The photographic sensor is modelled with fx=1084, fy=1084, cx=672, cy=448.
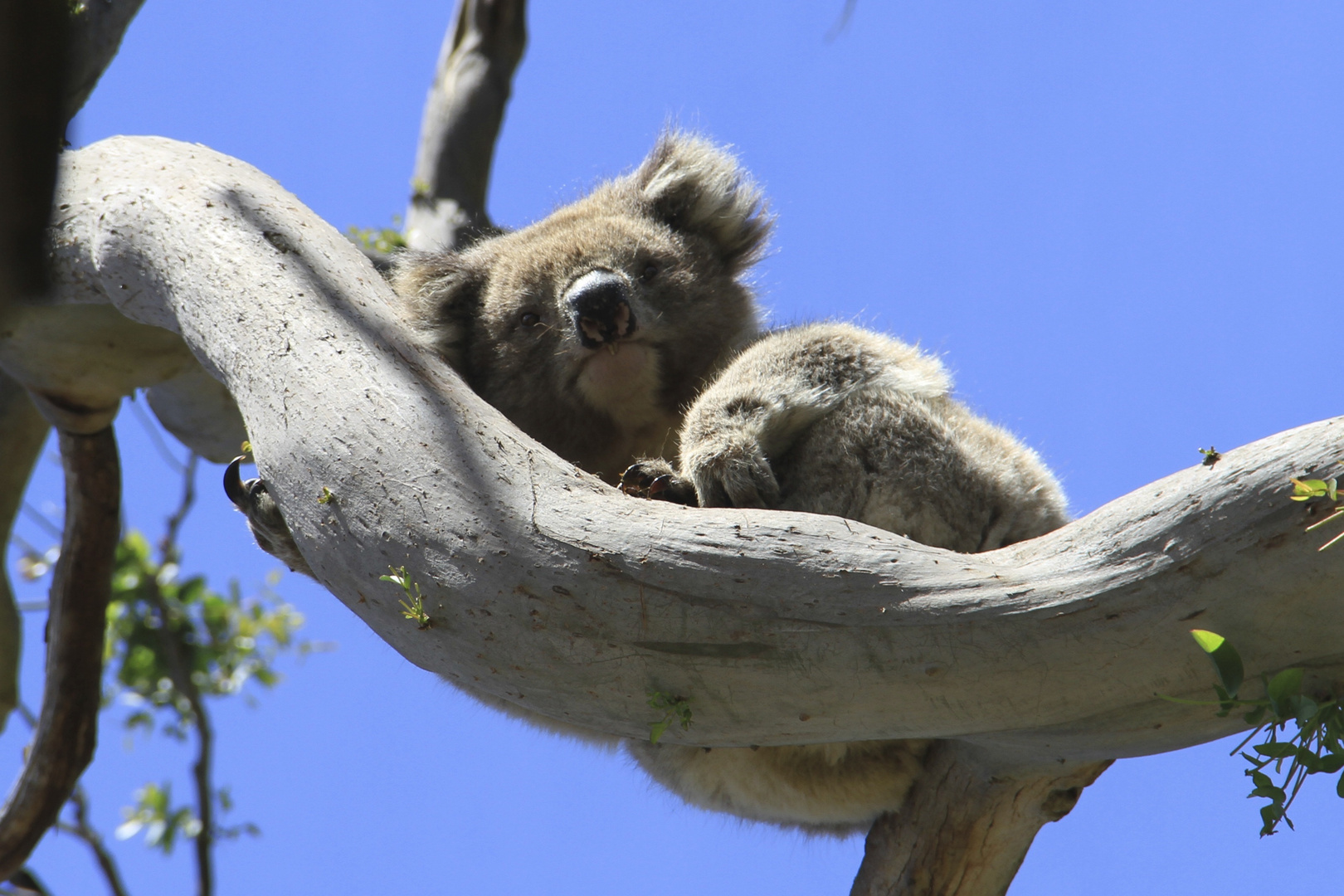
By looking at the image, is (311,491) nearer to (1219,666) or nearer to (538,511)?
(538,511)

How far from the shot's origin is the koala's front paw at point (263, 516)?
2.70m

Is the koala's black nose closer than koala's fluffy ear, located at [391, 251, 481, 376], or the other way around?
the koala's black nose

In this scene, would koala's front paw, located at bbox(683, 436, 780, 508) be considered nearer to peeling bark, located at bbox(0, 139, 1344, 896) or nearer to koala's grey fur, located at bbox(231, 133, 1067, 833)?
koala's grey fur, located at bbox(231, 133, 1067, 833)

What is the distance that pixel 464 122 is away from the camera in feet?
15.8

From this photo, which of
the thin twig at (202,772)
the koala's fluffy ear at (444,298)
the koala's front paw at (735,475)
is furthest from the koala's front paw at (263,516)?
the thin twig at (202,772)

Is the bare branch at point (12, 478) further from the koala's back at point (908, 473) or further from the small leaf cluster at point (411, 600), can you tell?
the koala's back at point (908, 473)

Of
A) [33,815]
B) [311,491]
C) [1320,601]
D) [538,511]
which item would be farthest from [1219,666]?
[33,815]

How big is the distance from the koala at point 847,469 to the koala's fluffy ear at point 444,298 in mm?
902

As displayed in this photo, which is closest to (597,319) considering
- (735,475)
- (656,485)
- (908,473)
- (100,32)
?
(656,485)

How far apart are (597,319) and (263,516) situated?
0.98m

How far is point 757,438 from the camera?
2.33 m

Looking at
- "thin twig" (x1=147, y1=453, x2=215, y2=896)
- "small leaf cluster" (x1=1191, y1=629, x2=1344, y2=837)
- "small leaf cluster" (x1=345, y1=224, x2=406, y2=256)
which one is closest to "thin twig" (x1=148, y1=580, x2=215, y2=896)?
"thin twig" (x1=147, y1=453, x2=215, y2=896)

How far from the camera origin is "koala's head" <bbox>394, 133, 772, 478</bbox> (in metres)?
3.00

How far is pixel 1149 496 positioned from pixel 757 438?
32.1 inches
